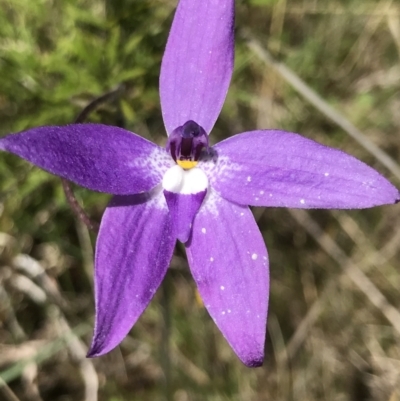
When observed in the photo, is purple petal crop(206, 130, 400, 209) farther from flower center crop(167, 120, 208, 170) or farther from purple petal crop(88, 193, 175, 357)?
purple petal crop(88, 193, 175, 357)

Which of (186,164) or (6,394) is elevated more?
(186,164)

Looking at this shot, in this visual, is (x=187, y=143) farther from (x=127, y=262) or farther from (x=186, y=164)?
(x=127, y=262)

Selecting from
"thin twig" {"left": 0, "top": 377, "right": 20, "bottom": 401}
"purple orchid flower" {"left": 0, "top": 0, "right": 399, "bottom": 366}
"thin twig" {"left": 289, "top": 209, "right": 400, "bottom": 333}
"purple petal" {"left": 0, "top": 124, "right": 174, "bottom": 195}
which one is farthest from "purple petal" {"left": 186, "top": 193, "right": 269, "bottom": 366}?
"thin twig" {"left": 289, "top": 209, "right": 400, "bottom": 333}

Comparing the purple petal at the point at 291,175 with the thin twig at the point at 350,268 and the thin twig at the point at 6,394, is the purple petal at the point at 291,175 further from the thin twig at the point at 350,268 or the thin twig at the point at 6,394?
the thin twig at the point at 350,268

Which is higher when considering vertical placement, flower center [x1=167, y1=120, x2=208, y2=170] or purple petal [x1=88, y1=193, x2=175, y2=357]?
flower center [x1=167, y1=120, x2=208, y2=170]

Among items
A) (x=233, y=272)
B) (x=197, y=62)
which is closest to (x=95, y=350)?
(x=233, y=272)

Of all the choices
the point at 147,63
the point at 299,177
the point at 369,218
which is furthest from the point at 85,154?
the point at 369,218

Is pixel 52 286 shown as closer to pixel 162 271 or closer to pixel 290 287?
pixel 290 287
